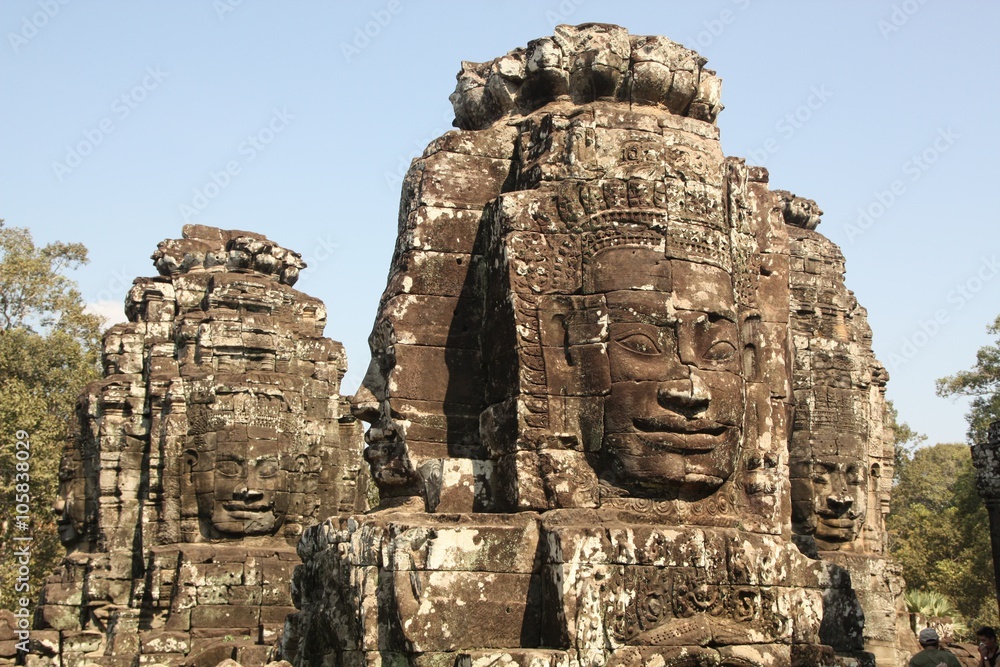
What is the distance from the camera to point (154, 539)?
61.4ft

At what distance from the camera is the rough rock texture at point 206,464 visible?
1738 cm

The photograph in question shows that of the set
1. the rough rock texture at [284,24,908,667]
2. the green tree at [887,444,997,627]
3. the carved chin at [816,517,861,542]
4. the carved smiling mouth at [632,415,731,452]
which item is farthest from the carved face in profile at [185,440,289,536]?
the green tree at [887,444,997,627]

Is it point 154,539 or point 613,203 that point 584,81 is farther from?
point 154,539

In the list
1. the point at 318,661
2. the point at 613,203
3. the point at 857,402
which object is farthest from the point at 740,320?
the point at 857,402

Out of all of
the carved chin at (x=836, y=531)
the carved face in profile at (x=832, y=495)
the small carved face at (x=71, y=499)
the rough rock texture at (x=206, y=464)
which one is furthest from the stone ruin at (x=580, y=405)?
the small carved face at (x=71, y=499)

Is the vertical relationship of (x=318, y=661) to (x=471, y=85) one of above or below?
below

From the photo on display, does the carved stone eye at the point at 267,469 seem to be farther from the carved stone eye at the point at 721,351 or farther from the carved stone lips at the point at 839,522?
the carved stone eye at the point at 721,351

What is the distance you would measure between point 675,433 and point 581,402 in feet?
2.30

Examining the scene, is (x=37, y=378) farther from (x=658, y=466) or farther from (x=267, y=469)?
(x=658, y=466)

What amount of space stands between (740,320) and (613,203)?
1.54 meters

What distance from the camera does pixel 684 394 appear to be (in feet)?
28.6

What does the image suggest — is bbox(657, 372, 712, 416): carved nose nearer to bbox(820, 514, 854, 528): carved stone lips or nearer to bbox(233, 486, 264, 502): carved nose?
bbox(820, 514, 854, 528): carved stone lips

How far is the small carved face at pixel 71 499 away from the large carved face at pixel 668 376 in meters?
15.9

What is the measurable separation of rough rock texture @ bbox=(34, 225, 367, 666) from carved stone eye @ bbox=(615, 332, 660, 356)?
932cm
